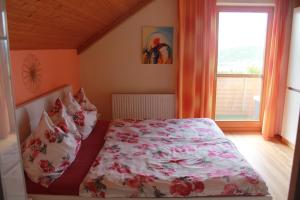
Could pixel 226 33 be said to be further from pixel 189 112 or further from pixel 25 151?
pixel 25 151

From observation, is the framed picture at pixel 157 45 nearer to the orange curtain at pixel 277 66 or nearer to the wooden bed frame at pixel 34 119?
the orange curtain at pixel 277 66

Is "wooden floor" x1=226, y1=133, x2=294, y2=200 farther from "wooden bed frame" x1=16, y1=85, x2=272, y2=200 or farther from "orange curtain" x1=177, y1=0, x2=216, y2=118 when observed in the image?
"wooden bed frame" x1=16, y1=85, x2=272, y2=200

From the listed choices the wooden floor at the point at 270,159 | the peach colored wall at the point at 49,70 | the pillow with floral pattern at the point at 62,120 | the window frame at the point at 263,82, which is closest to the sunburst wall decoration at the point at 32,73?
the peach colored wall at the point at 49,70

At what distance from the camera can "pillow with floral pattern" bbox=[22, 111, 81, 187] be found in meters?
1.87

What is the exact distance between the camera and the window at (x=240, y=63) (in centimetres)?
418

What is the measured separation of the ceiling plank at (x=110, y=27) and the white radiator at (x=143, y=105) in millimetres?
894

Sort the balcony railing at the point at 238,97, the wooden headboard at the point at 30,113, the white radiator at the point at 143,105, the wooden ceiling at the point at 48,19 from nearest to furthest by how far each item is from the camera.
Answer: the wooden ceiling at the point at 48,19, the wooden headboard at the point at 30,113, the white radiator at the point at 143,105, the balcony railing at the point at 238,97

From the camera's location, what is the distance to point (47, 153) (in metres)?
1.94

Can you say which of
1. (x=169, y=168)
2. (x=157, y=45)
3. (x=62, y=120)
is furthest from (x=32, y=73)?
(x=157, y=45)

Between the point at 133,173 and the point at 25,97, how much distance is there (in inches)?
49.3

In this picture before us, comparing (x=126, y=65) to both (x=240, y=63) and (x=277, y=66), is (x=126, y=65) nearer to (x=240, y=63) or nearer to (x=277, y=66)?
(x=240, y=63)

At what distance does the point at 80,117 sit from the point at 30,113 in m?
0.54

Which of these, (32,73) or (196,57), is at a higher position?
(196,57)

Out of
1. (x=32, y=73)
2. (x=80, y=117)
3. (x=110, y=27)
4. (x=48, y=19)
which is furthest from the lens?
(x=110, y=27)
